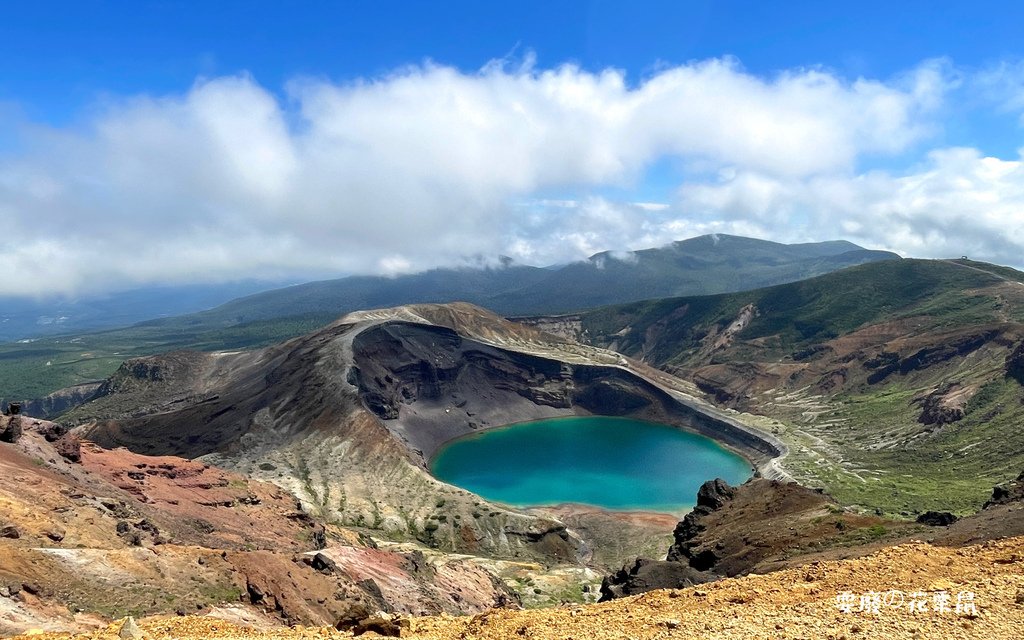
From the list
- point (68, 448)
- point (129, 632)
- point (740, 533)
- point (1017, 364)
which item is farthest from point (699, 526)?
point (1017, 364)

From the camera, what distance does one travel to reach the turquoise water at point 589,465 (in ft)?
366

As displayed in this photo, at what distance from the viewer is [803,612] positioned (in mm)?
18562

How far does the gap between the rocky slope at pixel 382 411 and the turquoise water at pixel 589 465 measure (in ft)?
24.5

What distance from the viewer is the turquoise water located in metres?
111

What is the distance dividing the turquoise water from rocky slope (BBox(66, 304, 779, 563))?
745 centimetres

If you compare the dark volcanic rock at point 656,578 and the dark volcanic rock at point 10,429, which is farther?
the dark volcanic rock at point 10,429

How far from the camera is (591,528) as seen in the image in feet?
309

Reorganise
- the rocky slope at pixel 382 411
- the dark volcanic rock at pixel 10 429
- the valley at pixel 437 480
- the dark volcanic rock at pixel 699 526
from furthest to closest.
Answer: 1. the rocky slope at pixel 382 411
2. the dark volcanic rock at pixel 699 526
3. the dark volcanic rock at pixel 10 429
4. the valley at pixel 437 480

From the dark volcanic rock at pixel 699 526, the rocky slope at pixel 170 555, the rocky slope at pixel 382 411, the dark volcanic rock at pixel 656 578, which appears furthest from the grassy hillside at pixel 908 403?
the rocky slope at pixel 170 555

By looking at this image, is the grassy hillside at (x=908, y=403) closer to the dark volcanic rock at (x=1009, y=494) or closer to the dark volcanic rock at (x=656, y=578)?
the dark volcanic rock at (x=1009, y=494)

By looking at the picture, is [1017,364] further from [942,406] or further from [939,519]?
[939,519]

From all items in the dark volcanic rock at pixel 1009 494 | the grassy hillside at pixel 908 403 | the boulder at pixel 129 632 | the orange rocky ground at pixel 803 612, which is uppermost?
the boulder at pixel 129 632

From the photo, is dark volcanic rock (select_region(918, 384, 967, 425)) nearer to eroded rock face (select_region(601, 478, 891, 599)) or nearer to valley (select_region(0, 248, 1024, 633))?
valley (select_region(0, 248, 1024, 633))

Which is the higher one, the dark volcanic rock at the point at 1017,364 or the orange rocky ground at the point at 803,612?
the orange rocky ground at the point at 803,612
